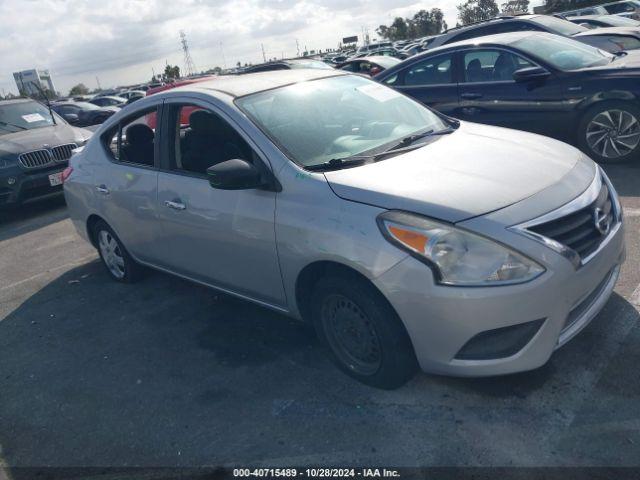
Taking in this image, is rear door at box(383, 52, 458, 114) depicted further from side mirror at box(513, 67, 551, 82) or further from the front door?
the front door

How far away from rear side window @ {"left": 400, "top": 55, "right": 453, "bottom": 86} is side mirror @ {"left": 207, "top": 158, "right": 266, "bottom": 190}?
15.3ft

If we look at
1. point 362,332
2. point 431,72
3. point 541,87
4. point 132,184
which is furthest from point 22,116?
point 362,332

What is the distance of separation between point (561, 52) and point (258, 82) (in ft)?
14.5

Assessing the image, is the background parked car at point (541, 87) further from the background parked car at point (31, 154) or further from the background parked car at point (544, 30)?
the background parked car at point (31, 154)

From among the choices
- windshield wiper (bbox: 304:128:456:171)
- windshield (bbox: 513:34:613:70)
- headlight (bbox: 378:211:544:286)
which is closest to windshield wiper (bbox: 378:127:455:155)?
windshield wiper (bbox: 304:128:456:171)

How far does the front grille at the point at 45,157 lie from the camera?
812cm

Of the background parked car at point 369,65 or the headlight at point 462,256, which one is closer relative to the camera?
the headlight at point 462,256

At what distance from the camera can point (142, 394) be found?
3.43m

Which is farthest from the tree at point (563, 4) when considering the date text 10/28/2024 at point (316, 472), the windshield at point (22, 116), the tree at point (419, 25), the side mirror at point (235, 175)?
the date text 10/28/2024 at point (316, 472)

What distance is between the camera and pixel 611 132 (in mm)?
6102

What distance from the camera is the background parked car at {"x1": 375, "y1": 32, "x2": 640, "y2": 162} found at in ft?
19.8

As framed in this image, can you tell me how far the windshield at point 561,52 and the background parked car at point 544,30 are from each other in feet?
7.15

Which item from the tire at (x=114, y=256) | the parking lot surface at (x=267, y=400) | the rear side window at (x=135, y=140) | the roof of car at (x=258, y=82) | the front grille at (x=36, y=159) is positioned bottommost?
the parking lot surface at (x=267, y=400)

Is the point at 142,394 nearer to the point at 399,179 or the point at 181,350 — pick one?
the point at 181,350
